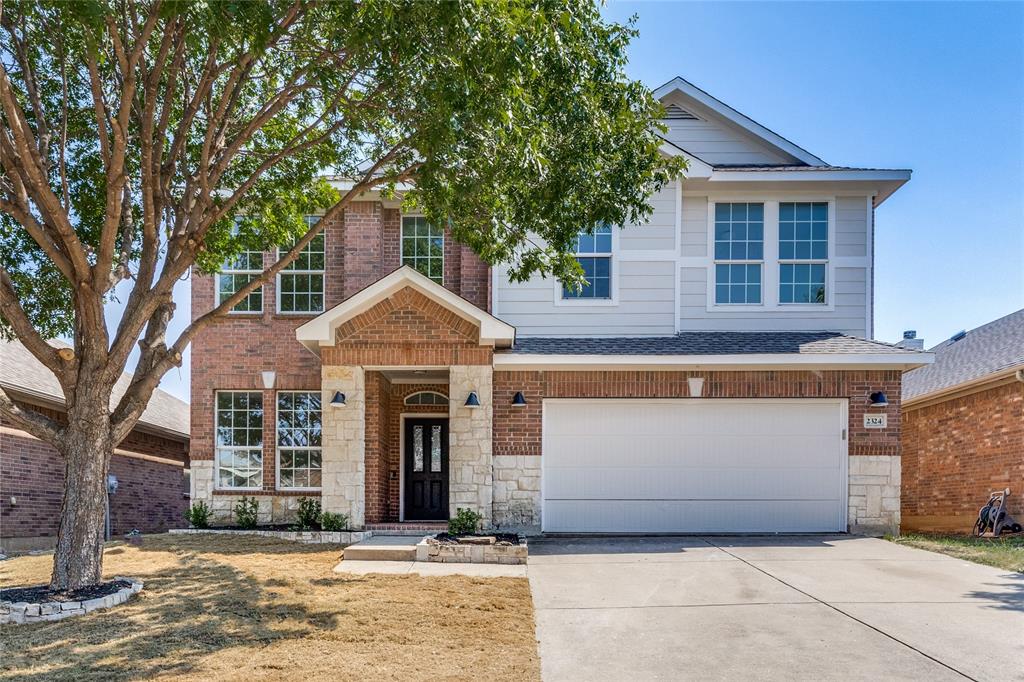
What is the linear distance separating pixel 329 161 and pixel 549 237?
366 cm

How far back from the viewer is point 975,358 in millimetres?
15062

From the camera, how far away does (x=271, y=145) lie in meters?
10.7

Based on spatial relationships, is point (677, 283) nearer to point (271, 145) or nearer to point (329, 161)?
point (329, 161)

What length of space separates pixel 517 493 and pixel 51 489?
9517 millimetres

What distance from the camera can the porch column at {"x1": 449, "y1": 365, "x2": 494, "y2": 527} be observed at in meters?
11.6

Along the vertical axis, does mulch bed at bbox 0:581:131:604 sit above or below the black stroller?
above

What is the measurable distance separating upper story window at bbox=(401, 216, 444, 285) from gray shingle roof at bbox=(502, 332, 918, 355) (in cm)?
228

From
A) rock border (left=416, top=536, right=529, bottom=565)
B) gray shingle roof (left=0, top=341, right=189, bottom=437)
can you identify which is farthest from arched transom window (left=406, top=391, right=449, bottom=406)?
gray shingle roof (left=0, top=341, right=189, bottom=437)

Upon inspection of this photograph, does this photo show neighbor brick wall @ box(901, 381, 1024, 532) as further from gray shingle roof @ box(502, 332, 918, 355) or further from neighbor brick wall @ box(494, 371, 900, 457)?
gray shingle roof @ box(502, 332, 918, 355)

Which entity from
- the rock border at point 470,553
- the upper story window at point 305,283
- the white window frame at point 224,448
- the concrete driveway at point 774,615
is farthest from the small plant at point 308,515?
the concrete driveway at point 774,615

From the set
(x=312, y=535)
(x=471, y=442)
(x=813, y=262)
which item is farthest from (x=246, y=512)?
(x=813, y=262)

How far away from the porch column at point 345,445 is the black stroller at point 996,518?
10.9 meters

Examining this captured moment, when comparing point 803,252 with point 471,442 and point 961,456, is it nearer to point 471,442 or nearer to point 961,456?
point 961,456

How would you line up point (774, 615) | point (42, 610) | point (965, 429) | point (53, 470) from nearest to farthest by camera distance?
1. point (42, 610)
2. point (774, 615)
3. point (53, 470)
4. point (965, 429)
